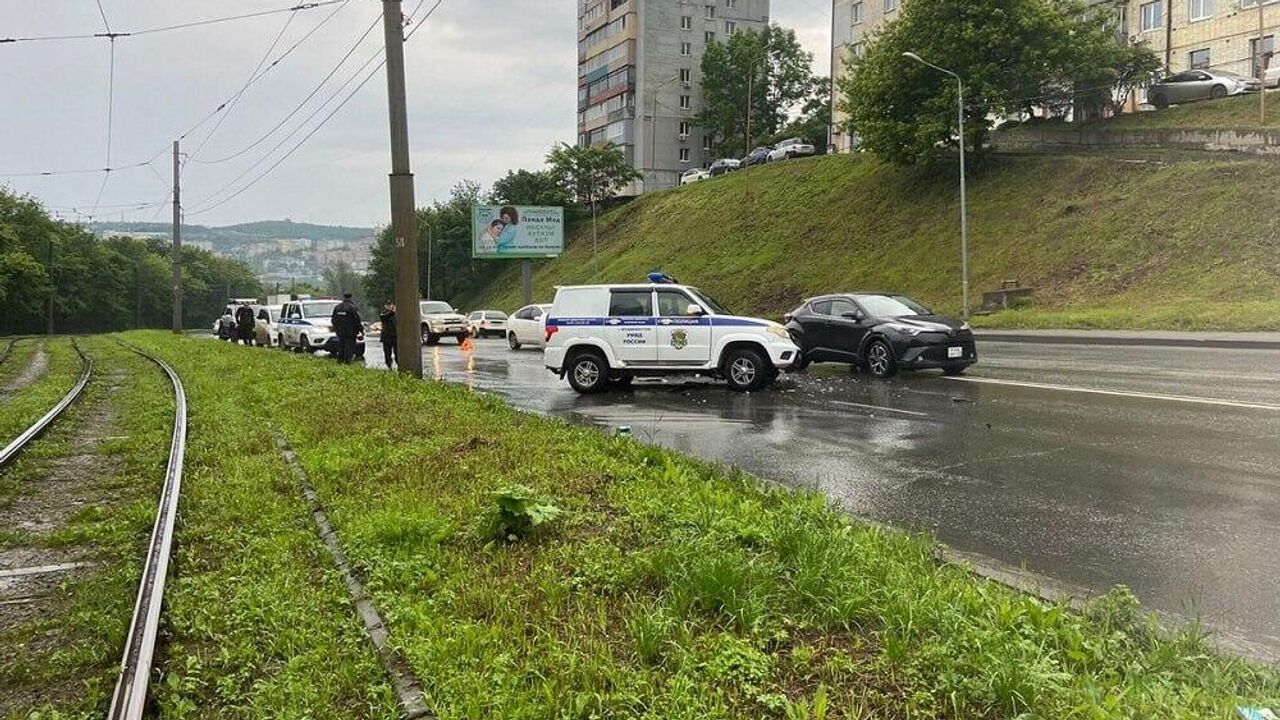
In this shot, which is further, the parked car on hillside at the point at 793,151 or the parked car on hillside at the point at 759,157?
the parked car on hillside at the point at 759,157

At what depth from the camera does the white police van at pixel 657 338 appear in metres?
14.3

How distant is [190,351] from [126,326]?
277ft

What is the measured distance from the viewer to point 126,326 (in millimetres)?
98875

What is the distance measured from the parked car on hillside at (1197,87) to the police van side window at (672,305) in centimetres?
3400

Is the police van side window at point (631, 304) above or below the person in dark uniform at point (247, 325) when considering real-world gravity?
above

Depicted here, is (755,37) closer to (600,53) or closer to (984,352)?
(600,53)

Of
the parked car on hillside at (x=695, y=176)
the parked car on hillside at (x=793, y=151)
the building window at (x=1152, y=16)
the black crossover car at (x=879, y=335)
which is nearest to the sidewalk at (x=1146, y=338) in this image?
the black crossover car at (x=879, y=335)

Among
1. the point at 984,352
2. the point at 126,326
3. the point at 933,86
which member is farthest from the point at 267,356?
the point at 126,326

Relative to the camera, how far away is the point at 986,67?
3666 cm

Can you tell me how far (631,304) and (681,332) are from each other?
3.10ft

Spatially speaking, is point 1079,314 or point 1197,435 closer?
point 1197,435

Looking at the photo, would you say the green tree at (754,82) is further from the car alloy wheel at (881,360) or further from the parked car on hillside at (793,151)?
the car alloy wheel at (881,360)

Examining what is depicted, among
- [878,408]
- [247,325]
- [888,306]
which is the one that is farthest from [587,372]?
[247,325]

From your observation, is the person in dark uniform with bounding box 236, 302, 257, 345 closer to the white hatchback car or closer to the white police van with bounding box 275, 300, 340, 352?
the white police van with bounding box 275, 300, 340, 352
